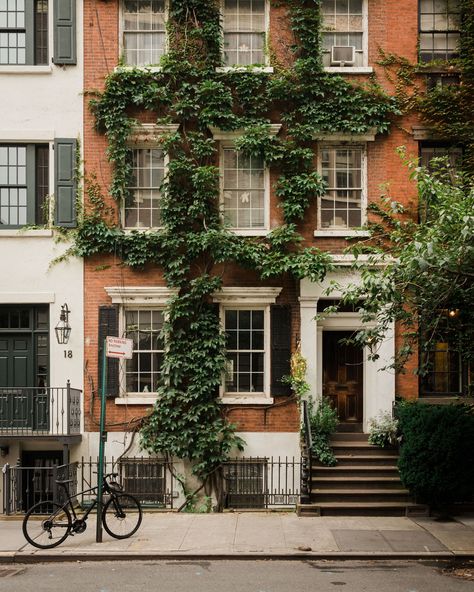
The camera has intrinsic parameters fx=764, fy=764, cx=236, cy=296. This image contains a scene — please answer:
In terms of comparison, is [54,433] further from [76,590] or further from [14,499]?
[76,590]

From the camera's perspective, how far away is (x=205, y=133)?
16297 mm

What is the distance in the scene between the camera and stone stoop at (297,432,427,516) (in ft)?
45.9

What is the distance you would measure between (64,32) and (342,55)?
5.97m

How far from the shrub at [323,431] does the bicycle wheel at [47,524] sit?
5415mm

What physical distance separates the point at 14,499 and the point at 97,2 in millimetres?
10492

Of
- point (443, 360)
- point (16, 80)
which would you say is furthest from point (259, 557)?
point (16, 80)

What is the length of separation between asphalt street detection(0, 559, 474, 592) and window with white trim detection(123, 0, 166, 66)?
422 inches

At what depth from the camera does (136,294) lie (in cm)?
1614

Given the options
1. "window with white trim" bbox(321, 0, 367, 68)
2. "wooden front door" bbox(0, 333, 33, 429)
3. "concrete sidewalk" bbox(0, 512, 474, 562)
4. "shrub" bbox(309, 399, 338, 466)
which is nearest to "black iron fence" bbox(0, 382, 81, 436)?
"wooden front door" bbox(0, 333, 33, 429)

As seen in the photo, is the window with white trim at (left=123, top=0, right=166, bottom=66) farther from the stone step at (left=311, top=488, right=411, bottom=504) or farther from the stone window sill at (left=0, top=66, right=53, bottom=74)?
the stone step at (left=311, top=488, right=411, bottom=504)

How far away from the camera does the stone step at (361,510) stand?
1394 cm

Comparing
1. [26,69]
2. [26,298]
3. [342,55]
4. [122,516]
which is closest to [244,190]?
[342,55]

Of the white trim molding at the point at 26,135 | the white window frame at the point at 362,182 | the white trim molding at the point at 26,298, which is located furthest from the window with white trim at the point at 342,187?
the white trim molding at the point at 26,298

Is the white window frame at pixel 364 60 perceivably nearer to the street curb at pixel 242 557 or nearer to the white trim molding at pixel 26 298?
the white trim molding at pixel 26 298
